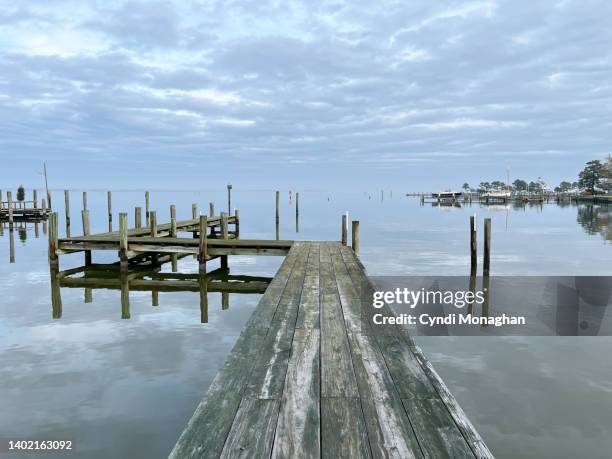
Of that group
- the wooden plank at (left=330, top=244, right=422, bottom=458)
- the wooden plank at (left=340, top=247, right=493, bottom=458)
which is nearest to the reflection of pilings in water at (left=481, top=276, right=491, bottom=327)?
the wooden plank at (left=340, top=247, right=493, bottom=458)

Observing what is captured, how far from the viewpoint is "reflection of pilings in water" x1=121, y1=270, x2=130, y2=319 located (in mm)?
12033

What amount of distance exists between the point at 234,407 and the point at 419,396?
61.3 inches

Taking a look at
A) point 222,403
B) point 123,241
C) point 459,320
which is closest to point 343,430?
point 222,403

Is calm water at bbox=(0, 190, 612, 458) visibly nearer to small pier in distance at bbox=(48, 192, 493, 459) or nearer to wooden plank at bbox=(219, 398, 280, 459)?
small pier in distance at bbox=(48, 192, 493, 459)

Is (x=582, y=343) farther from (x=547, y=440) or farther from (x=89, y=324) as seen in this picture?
(x=89, y=324)

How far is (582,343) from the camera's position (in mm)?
9062

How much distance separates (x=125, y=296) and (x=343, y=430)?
12.5 m

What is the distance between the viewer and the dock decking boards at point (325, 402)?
2953 millimetres

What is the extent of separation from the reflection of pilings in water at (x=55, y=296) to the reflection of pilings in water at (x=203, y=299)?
150 inches

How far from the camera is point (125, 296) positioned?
14102mm

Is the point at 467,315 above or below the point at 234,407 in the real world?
below

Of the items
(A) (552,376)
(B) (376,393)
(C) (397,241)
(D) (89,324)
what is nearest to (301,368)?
(B) (376,393)

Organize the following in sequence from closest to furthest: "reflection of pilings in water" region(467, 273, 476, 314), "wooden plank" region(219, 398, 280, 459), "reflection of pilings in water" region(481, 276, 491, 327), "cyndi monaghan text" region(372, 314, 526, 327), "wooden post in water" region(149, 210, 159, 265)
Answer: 1. "wooden plank" region(219, 398, 280, 459)
2. "cyndi monaghan text" region(372, 314, 526, 327)
3. "reflection of pilings in water" region(481, 276, 491, 327)
4. "reflection of pilings in water" region(467, 273, 476, 314)
5. "wooden post in water" region(149, 210, 159, 265)

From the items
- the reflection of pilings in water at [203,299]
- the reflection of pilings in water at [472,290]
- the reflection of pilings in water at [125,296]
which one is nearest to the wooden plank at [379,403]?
the reflection of pilings in water at [203,299]
